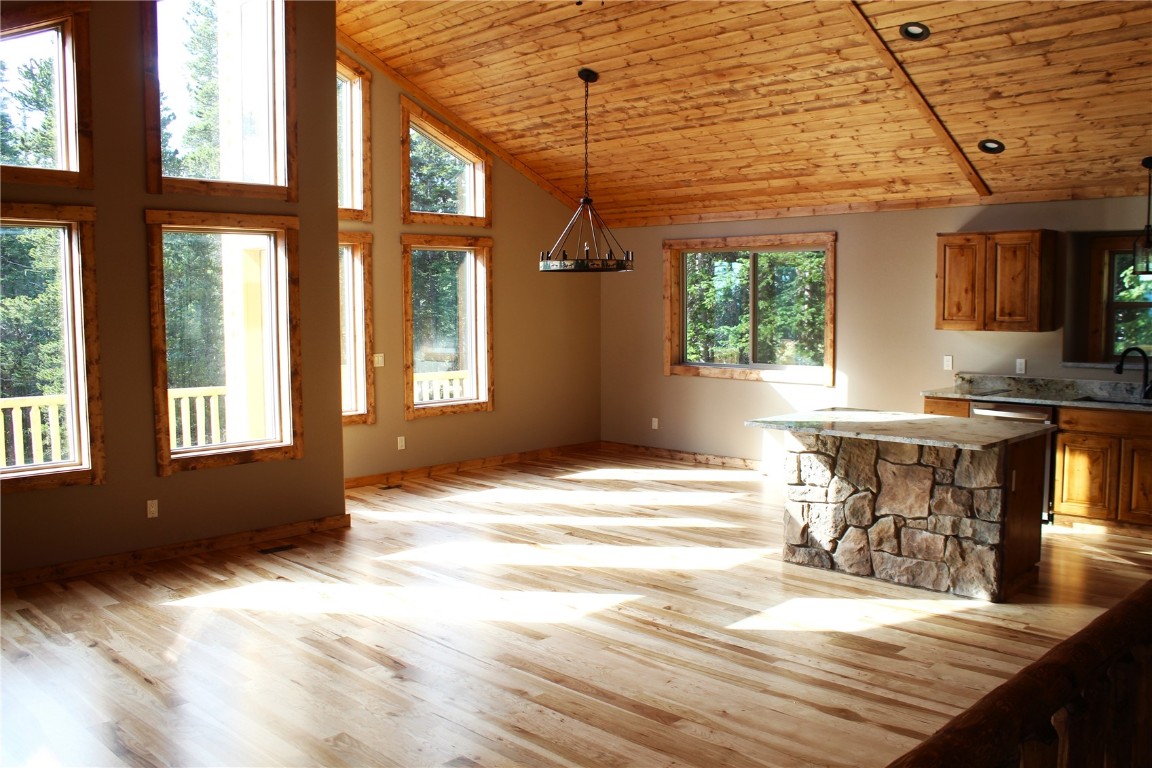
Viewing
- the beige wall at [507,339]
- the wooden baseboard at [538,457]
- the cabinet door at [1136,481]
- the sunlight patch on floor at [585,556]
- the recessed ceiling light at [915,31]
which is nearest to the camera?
the recessed ceiling light at [915,31]

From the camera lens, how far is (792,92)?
6.73 metres

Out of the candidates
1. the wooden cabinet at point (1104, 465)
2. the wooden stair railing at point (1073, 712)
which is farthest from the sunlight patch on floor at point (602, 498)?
the wooden stair railing at point (1073, 712)

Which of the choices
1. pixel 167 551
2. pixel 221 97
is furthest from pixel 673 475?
pixel 221 97

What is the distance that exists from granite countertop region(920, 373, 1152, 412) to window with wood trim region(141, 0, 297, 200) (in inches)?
205

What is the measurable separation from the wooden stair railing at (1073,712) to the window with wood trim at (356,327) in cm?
690

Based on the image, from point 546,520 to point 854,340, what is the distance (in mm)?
3249

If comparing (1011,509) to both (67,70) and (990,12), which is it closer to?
(990,12)

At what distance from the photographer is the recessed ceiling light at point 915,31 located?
551cm

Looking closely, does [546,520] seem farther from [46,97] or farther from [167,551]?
[46,97]

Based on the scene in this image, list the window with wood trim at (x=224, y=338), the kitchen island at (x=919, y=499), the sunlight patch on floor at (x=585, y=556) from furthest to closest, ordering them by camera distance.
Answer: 1. the window with wood trim at (x=224, y=338)
2. the sunlight patch on floor at (x=585, y=556)
3. the kitchen island at (x=919, y=499)

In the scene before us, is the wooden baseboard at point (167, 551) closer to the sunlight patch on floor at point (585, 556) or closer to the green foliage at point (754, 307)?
the sunlight patch on floor at point (585, 556)

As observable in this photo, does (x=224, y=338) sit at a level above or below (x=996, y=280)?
below

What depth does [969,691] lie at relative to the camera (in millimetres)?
3926

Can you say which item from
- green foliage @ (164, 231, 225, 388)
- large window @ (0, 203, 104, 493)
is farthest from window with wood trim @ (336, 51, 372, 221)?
large window @ (0, 203, 104, 493)
